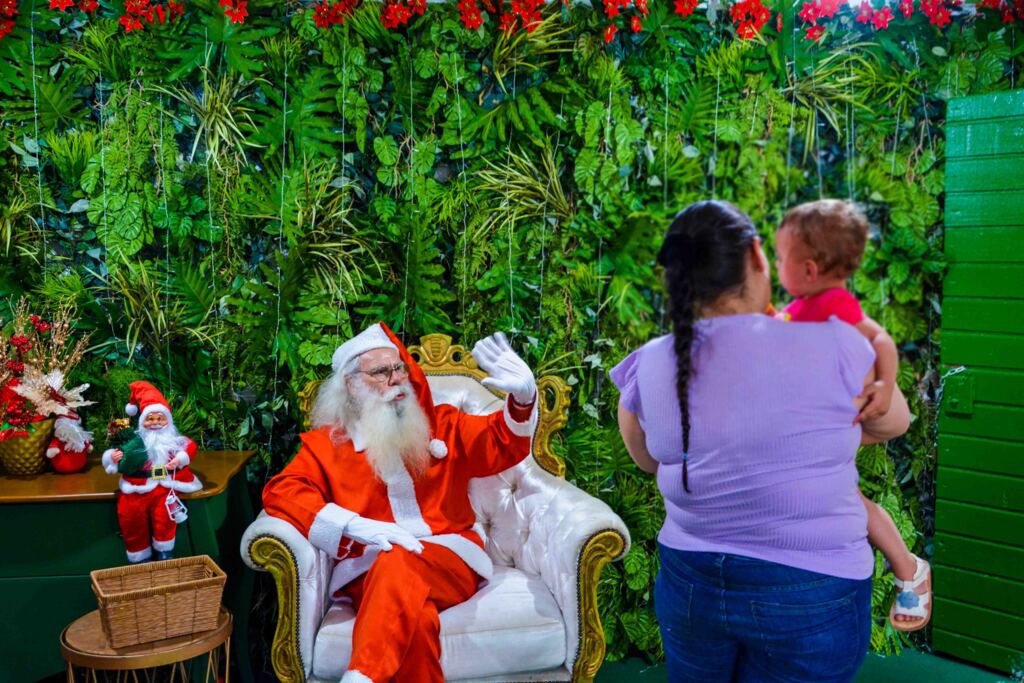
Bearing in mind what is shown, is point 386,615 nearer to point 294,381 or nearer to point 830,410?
point 294,381

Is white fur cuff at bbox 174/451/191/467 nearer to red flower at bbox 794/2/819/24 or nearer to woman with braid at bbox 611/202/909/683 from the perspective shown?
woman with braid at bbox 611/202/909/683

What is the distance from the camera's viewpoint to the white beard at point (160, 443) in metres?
2.56

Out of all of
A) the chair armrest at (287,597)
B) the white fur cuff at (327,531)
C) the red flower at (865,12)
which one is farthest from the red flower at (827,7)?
the chair armrest at (287,597)

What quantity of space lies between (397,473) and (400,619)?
0.46m

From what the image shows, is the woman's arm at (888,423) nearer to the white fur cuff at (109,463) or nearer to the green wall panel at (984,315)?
the green wall panel at (984,315)

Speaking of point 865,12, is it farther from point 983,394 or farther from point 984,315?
point 983,394

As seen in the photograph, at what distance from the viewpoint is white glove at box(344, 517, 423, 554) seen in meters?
2.46

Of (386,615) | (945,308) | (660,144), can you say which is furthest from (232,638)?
(945,308)

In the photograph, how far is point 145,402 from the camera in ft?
8.57

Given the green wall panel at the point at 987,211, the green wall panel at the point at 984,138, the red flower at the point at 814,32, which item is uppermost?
the red flower at the point at 814,32

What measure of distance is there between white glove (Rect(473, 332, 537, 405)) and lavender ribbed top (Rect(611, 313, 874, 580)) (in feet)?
3.04

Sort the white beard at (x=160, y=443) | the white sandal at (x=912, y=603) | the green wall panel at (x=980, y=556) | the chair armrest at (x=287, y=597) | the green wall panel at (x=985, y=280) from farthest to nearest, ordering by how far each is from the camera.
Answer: the green wall panel at (x=980, y=556), the green wall panel at (x=985, y=280), the white beard at (x=160, y=443), the chair armrest at (x=287, y=597), the white sandal at (x=912, y=603)

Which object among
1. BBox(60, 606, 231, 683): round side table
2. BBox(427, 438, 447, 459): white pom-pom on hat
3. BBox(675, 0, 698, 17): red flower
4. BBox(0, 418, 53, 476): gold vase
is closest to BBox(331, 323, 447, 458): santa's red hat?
BBox(427, 438, 447, 459): white pom-pom on hat

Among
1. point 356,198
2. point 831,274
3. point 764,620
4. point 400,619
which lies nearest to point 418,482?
point 400,619
